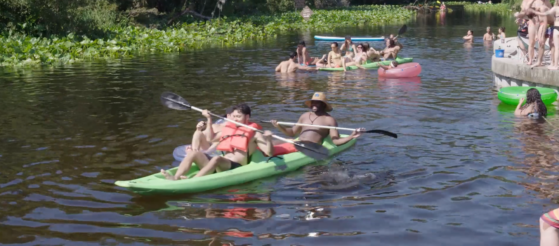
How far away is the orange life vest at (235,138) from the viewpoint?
8.52 metres

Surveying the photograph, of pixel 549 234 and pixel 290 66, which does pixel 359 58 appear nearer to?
pixel 290 66

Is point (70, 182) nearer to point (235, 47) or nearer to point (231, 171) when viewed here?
point (231, 171)

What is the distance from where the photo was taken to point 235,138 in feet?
28.1

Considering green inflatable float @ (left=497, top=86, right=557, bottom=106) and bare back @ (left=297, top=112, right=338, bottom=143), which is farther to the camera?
green inflatable float @ (left=497, top=86, right=557, bottom=106)

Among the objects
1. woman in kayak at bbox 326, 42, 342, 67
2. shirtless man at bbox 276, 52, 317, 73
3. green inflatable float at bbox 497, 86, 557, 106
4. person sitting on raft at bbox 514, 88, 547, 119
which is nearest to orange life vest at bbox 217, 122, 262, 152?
person sitting on raft at bbox 514, 88, 547, 119

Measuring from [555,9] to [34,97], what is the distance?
1106 cm

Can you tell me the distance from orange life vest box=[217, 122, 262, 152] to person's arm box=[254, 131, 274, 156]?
5.2 inches

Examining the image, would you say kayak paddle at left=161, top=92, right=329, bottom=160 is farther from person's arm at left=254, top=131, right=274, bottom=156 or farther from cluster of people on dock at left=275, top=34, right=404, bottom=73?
cluster of people on dock at left=275, top=34, right=404, bottom=73

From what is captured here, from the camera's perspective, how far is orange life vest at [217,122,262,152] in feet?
28.0

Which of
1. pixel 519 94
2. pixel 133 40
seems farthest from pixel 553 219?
pixel 133 40

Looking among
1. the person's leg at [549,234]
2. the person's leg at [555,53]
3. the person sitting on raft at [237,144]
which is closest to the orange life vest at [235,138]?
the person sitting on raft at [237,144]

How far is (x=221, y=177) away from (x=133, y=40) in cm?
1936

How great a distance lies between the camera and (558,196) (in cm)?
739

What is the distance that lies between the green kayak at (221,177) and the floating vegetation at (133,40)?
1473cm
